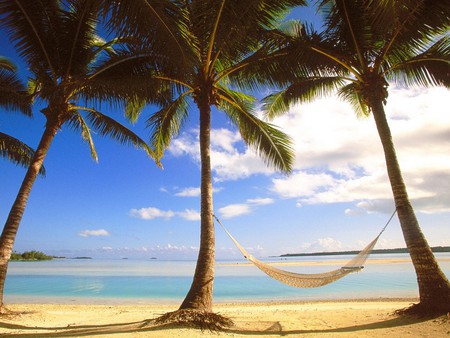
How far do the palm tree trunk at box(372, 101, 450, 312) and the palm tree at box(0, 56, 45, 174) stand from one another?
21.2ft

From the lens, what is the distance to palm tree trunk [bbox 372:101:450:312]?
13.2ft

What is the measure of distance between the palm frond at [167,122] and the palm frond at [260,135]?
2.99 feet

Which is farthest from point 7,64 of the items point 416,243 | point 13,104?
point 416,243

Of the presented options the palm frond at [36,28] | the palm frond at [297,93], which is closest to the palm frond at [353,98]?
the palm frond at [297,93]

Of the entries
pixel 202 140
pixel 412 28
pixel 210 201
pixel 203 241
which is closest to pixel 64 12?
pixel 202 140

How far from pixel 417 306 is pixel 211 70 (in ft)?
14.6

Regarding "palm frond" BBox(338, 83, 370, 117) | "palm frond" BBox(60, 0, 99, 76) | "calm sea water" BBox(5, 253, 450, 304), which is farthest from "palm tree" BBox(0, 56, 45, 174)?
"palm frond" BBox(338, 83, 370, 117)

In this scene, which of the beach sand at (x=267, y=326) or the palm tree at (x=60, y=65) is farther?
the palm tree at (x=60, y=65)

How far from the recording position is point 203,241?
471cm

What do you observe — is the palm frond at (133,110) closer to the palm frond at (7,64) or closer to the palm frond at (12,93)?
the palm frond at (12,93)

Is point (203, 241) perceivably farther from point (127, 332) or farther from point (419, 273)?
point (419, 273)

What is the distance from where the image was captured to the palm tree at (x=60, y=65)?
16.8 feet

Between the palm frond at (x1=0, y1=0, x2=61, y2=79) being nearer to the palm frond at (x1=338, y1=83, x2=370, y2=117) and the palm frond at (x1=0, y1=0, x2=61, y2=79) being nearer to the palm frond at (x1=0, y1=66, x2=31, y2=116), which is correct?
the palm frond at (x1=0, y1=66, x2=31, y2=116)

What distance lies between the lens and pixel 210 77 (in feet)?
17.6
